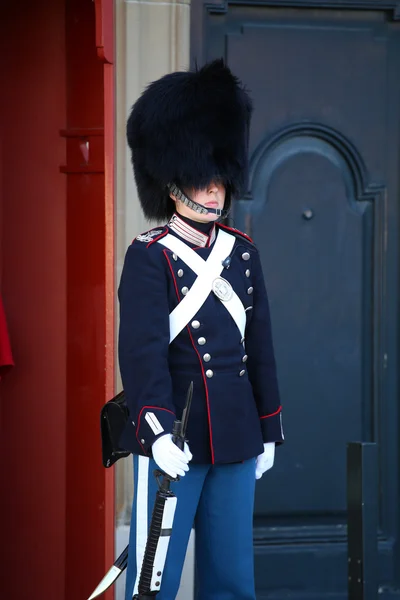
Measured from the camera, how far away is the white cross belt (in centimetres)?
259

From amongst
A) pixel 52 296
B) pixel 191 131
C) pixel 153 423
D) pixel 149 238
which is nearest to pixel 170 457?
pixel 153 423

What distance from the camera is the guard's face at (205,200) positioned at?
8.64 feet

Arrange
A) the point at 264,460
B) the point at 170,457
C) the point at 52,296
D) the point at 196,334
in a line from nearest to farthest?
the point at 170,457
the point at 196,334
the point at 264,460
the point at 52,296

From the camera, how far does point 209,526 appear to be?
2.64m

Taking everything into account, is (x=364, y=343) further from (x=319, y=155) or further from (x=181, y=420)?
(x=181, y=420)

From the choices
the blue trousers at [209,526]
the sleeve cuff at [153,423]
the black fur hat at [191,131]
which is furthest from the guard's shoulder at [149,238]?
the blue trousers at [209,526]

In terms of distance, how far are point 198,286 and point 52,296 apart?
103 centimetres

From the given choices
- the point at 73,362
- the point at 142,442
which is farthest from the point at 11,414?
the point at 142,442

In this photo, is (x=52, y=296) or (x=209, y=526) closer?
(x=209, y=526)

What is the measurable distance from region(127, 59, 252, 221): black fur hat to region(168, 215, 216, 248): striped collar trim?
3.6 inches

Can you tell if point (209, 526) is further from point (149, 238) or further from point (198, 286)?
point (149, 238)

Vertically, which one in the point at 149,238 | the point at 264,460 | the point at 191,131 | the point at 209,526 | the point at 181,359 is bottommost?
the point at 209,526

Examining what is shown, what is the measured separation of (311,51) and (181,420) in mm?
1669

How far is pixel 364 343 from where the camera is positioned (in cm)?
371
